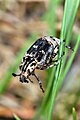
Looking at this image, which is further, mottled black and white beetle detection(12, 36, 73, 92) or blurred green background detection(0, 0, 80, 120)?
blurred green background detection(0, 0, 80, 120)

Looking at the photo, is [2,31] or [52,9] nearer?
[52,9]

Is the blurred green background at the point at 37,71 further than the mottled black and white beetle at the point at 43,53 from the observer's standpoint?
Yes

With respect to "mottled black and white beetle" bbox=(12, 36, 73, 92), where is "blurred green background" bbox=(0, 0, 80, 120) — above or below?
below

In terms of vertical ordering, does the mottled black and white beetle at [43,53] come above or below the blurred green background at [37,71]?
above

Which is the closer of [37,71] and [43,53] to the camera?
[43,53]

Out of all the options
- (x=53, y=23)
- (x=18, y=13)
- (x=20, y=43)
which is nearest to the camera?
(x=53, y=23)

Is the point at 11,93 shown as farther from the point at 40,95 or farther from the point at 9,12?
the point at 9,12

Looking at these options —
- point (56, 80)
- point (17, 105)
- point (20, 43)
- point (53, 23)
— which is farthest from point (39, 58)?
point (20, 43)

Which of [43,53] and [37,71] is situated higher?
[43,53]
